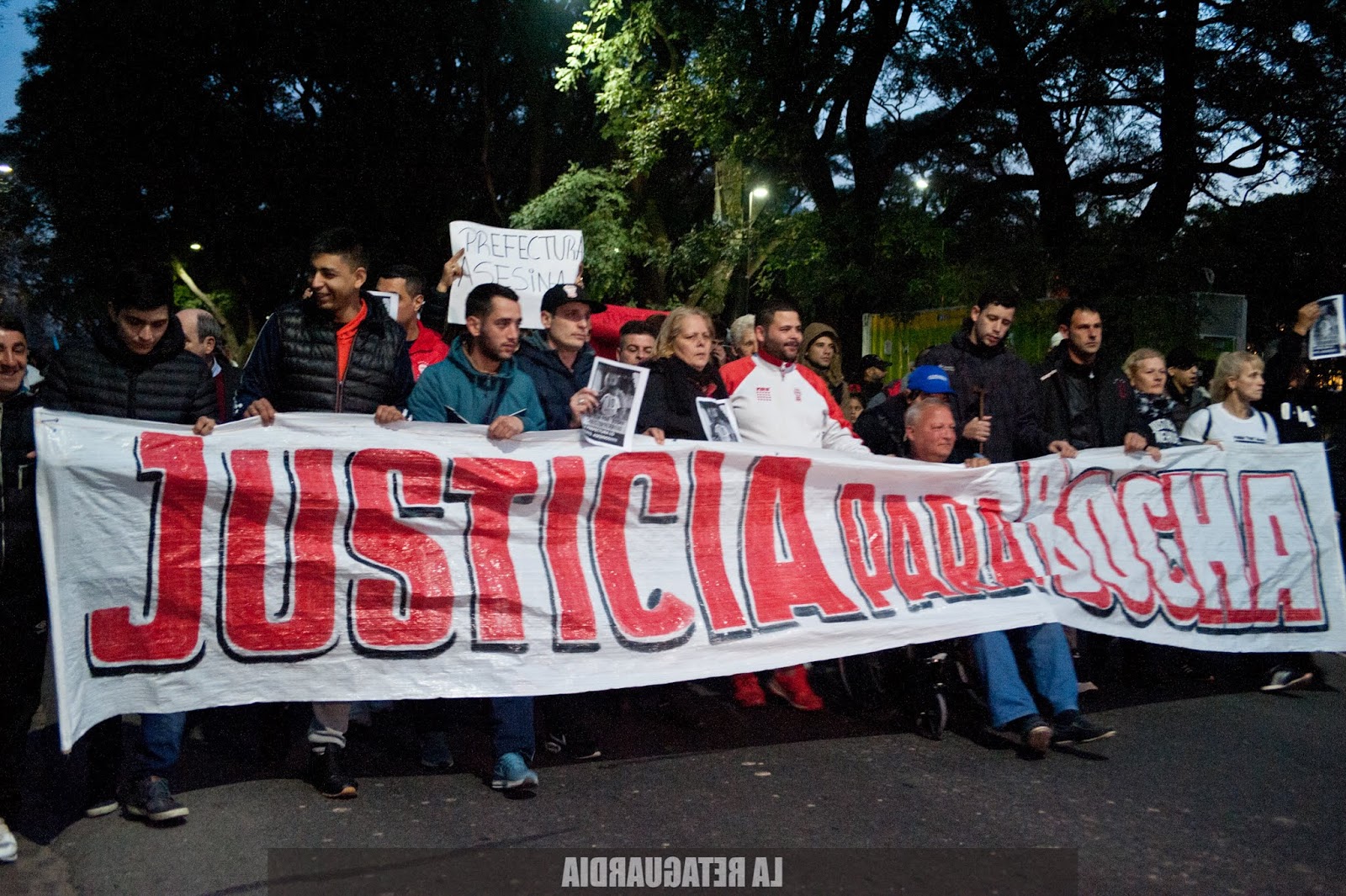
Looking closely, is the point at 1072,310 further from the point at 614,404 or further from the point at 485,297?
the point at 485,297

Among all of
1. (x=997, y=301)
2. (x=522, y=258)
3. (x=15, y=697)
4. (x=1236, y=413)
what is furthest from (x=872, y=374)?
(x=15, y=697)

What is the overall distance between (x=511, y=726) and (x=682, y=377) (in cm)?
197

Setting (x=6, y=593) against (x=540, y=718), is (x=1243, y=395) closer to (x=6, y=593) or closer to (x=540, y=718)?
(x=540, y=718)

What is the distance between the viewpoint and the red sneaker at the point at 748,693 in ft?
18.9

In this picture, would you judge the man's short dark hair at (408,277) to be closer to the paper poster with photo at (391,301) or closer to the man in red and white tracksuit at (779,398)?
the paper poster with photo at (391,301)

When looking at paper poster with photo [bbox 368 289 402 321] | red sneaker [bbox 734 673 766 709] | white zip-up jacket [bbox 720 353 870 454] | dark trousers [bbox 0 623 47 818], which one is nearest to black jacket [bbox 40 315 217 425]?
dark trousers [bbox 0 623 47 818]

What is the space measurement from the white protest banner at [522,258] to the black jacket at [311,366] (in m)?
3.90

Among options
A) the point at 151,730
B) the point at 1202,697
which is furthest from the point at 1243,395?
the point at 151,730

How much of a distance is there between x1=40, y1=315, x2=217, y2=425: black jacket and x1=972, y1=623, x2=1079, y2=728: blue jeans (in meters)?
3.23

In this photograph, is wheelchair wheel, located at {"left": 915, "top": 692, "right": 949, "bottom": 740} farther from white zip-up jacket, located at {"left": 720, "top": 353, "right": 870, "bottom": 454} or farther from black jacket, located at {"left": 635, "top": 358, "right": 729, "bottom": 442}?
black jacket, located at {"left": 635, "top": 358, "right": 729, "bottom": 442}

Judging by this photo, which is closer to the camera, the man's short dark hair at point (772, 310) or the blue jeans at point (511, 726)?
the blue jeans at point (511, 726)

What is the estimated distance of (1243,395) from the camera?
261 inches

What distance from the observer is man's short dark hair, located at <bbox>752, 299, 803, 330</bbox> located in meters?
6.06

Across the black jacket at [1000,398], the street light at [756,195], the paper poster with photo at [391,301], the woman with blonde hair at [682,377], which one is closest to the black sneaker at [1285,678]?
the black jacket at [1000,398]
